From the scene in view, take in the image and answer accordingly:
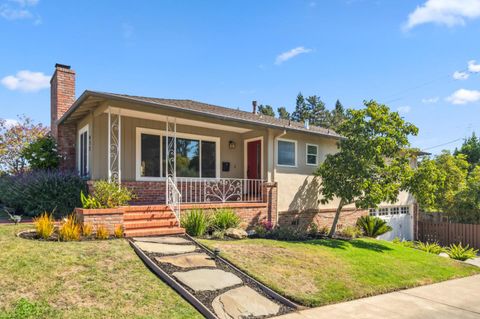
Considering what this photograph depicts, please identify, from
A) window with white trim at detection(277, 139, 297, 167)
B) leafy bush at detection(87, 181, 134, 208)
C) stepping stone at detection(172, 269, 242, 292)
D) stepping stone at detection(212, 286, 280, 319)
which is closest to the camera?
stepping stone at detection(212, 286, 280, 319)

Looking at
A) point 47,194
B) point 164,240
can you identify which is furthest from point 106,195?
point 47,194

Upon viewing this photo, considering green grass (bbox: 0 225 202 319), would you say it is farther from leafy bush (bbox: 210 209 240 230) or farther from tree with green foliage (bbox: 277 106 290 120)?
tree with green foliage (bbox: 277 106 290 120)

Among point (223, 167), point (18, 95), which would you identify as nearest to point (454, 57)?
point (223, 167)

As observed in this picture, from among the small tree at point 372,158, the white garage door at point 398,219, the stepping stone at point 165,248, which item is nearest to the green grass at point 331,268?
the stepping stone at point 165,248

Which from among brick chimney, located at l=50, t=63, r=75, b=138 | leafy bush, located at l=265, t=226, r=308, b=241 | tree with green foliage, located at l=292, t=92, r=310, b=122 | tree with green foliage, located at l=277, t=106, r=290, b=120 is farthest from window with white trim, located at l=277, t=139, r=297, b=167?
tree with green foliage, located at l=277, t=106, r=290, b=120

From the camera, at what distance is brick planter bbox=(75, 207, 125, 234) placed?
746 centimetres

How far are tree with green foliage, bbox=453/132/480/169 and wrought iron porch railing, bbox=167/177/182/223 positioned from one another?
107 ft

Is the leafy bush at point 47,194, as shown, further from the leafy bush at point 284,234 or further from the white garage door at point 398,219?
the white garage door at point 398,219

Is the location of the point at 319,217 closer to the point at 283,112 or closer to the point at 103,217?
the point at 103,217

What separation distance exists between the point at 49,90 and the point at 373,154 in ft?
45.9

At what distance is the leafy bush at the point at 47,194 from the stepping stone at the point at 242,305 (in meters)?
6.13

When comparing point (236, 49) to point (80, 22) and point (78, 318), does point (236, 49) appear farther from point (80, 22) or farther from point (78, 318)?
point (78, 318)

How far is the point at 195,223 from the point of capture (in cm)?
891

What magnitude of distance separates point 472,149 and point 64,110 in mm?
35302
